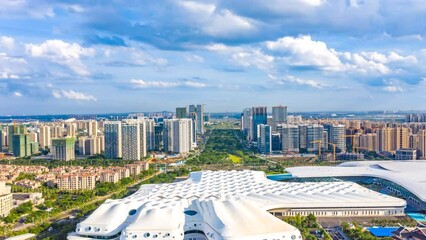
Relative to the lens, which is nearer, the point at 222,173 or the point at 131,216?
the point at 131,216

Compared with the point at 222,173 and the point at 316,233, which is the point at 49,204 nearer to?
the point at 222,173

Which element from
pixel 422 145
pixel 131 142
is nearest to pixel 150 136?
pixel 131 142

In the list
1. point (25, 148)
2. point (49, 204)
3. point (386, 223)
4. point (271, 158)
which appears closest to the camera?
point (386, 223)

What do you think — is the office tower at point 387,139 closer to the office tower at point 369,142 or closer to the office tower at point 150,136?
the office tower at point 369,142

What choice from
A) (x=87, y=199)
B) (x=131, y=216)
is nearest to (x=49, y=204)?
(x=87, y=199)

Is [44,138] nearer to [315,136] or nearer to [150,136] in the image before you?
[150,136]

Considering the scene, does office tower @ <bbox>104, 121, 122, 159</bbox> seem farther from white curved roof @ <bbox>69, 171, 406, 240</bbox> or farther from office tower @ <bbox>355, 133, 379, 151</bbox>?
office tower @ <bbox>355, 133, 379, 151</bbox>

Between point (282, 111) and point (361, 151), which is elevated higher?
point (282, 111)

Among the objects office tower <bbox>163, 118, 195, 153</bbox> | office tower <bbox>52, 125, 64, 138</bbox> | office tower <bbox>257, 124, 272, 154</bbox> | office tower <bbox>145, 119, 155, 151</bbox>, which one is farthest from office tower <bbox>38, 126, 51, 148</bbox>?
office tower <bbox>257, 124, 272, 154</bbox>
